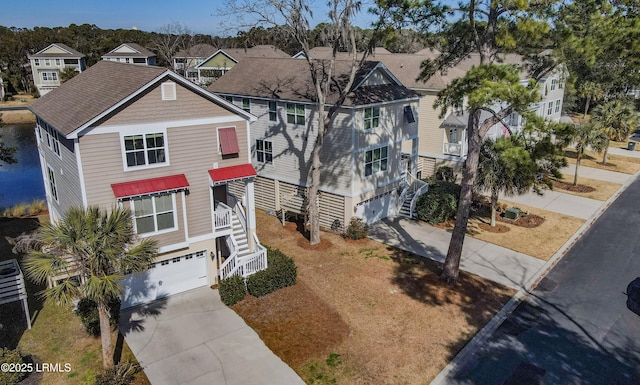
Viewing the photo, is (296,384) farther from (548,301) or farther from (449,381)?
(548,301)

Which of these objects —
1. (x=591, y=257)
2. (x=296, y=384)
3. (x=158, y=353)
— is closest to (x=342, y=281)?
(x=296, y=384)

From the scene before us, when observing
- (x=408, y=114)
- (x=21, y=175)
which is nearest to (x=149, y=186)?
(x=408, y=114)

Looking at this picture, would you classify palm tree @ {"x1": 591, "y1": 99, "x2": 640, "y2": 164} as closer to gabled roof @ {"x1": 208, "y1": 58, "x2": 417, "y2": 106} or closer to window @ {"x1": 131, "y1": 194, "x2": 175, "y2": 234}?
gabled roof @ {"x1": 208, "y1": 58, "x2": 417, "y2": 106}

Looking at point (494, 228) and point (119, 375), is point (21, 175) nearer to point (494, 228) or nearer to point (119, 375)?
point (119, 375)

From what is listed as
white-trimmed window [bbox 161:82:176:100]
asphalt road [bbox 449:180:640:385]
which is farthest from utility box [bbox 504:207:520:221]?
white-trimmed window [bbox 161:82:176:100]

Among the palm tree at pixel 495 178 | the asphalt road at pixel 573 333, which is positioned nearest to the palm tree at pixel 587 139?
the palm tree at pixel 495 178
